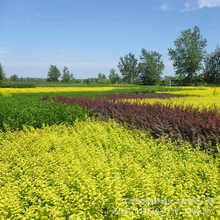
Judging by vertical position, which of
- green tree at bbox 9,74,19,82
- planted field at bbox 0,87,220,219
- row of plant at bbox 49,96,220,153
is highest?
green tree at bbox 9,74,19,82

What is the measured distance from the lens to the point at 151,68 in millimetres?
66750

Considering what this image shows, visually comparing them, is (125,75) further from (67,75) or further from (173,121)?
(173,121)

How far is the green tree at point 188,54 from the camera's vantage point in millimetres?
53250

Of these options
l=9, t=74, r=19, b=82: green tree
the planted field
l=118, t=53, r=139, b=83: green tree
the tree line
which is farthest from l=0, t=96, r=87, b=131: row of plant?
l=9, t=74, r=19, b=82: green tree

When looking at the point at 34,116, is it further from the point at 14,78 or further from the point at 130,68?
the point at 14,78

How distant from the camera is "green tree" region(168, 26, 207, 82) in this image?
53.2 m

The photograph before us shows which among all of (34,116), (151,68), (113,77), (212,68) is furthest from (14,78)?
(34,116)

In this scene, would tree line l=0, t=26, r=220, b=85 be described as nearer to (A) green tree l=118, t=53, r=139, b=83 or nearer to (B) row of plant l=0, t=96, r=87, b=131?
(A) green tree l=118, t=53, r=139, b=83

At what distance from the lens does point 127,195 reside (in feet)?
9.70

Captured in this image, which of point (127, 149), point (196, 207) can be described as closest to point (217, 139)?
point (127, 149)

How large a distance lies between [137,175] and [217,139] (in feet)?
8.05

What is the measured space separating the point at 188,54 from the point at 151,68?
595 inches

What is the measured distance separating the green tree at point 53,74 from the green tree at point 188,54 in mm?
45575

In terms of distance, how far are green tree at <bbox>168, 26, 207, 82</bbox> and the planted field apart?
49.2m
